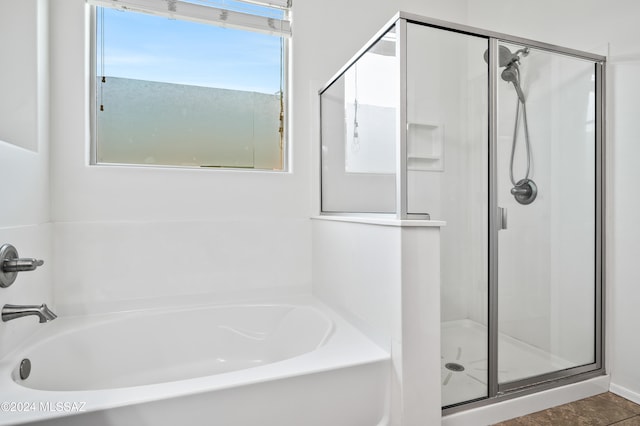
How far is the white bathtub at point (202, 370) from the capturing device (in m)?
1.01

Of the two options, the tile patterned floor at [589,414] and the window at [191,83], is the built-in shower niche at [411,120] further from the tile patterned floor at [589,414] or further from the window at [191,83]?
the tile patterned floor at [589,414]

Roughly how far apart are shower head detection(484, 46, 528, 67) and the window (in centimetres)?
121

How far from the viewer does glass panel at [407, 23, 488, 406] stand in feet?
4.81

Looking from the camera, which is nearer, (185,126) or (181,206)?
(181,206)

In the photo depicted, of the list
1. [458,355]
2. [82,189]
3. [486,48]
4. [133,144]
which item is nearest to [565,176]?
[486,48]

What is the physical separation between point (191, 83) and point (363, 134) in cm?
111

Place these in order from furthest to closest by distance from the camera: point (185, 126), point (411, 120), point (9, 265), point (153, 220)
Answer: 1. point (185, 126)
2. point (153, 220)
3. point (411, 120)
4. point (9, 265)

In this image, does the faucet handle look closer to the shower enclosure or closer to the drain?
the shower enclosure

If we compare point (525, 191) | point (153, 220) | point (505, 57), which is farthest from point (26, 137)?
point (525, 191)

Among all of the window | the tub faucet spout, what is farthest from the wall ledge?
the tub faucet spout

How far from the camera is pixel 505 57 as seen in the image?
5.23ft

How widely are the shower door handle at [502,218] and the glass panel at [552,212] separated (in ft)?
0.29

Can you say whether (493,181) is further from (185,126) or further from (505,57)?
(185,126)

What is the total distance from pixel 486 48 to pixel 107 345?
2.27 m
